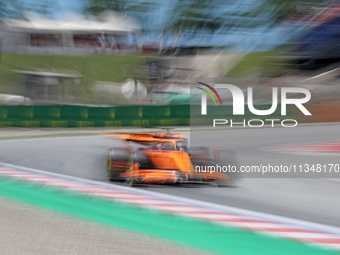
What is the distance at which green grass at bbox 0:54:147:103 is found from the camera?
85.9 ft

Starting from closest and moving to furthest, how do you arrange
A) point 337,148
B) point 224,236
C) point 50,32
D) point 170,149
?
point 224,236 → point 170,149 → point 337,148 → point 50,32

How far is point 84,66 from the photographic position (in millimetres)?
28750

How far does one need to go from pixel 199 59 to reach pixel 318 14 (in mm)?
6870

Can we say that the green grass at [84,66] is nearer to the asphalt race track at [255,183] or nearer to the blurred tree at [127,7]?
the blurred tree at [127,7]

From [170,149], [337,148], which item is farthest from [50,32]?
[170,149]

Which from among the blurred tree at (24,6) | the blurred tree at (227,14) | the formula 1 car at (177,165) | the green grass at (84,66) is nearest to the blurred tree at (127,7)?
the blurred tree at (227,14)

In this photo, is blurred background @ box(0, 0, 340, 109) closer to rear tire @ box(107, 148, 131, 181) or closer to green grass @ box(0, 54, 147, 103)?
green grass @ box(0, 54, 147, 103)

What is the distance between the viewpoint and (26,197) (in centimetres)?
471

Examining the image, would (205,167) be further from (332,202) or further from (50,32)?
(50,32)

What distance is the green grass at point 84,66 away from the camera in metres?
26.2

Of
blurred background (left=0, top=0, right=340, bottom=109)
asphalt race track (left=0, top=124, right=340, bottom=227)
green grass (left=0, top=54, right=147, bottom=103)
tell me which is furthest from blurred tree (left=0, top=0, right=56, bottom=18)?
asphalt race track (left=0, top=124, right=340, bottom=227)

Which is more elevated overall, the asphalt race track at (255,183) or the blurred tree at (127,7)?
the blurred tree at (127,7)

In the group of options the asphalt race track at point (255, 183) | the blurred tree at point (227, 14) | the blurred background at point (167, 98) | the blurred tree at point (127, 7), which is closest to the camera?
the blurred background at point (167, 98)

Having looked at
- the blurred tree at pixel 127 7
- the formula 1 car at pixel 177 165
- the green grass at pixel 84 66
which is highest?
the blurred tree at pixel 127 7
